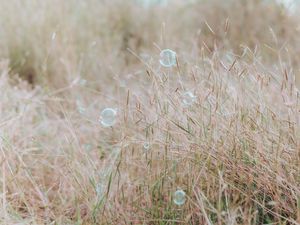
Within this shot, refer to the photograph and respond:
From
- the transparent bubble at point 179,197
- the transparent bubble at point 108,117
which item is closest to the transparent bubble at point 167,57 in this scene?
the transparent bubble at point 108,117

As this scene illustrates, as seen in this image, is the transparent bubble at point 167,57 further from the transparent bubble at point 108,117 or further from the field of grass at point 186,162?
the transparent bubble at point 108,117

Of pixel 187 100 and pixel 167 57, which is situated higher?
pixel 167 57

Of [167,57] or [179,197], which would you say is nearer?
[179,197]

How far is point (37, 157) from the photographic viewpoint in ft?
7.25

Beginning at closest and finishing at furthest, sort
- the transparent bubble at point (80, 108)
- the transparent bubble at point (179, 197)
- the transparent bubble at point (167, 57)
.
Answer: the transparent bubble at point (179, 197) < the transparent bubble at point (167, 57) < the transparent bubble at point (80, 108)

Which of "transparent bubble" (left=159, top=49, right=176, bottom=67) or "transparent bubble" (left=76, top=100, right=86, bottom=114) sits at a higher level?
"transparent bubble" (left=159, top=49, right=176, bottom=67)

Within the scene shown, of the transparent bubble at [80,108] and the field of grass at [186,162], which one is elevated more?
the transparent bubble at [80,108]

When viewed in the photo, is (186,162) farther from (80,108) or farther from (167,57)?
(80,108)

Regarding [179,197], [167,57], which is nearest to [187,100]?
[167,57]

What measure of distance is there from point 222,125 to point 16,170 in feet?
2.28

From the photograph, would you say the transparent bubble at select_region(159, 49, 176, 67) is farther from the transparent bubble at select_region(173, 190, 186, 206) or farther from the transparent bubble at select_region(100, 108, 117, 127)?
the transparent bubble at select_region(173, 190, 186, 206)

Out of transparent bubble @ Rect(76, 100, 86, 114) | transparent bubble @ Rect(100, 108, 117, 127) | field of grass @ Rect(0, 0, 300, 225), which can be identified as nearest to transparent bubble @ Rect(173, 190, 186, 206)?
field of grass @ Rect(0, 0, 300, 225)

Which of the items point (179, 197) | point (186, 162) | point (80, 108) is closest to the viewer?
point (179, 197)

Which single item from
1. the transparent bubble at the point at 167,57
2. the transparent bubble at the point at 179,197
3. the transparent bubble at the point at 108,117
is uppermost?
the transparent bubble at the point at 167,57
